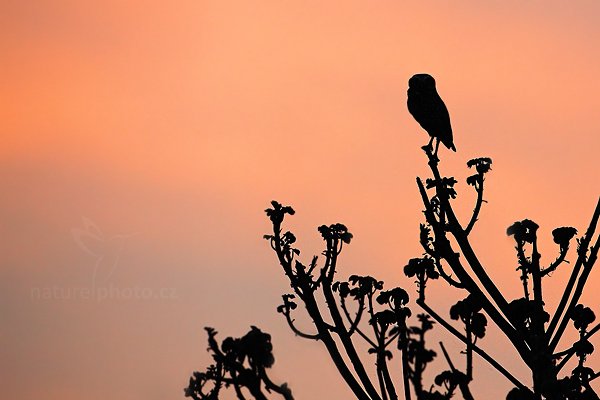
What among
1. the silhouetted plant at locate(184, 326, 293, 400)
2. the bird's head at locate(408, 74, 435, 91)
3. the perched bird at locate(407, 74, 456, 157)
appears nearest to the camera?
the silhouetted plant at locate(184, 326, 293, 400)

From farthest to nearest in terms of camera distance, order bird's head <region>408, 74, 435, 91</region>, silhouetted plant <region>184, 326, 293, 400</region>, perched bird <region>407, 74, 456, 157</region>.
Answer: perched bird <region>407, 74, 456, 157</region>
bird's head <region>408, 74, 435, 91</region>
silhouetted plant <region>184, 326, 293, 400</region>

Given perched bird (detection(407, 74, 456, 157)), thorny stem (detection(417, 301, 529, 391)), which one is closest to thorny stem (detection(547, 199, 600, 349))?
thorny stem (detection(417, 301, 529, 391))

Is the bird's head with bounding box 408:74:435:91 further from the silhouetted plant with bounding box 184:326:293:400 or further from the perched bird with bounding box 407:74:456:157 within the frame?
the silhouetted plant with bounding box 184:326:293:400

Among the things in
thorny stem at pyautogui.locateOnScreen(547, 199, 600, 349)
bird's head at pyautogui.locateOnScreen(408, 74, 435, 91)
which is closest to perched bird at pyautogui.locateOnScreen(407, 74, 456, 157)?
bird's head at pyautogui.locateOnScreen(408, 74, 435, 91)

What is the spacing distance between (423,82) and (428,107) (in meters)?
0.58

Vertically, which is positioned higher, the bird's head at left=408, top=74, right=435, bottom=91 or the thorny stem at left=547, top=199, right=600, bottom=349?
the bird's head at left=408, top=74, right=435, bottom=91

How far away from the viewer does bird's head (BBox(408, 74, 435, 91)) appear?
18438 millimetres

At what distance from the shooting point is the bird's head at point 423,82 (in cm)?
1844

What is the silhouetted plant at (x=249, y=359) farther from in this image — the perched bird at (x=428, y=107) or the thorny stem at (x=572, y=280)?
the perched bird at (x=428, y=107)

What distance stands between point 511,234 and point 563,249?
2.22 feet

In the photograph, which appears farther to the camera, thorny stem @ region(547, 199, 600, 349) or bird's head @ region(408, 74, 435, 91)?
bird's head @ region(408, 74, 435, 91)

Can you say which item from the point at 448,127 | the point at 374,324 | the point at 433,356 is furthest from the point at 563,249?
the point at 448,127

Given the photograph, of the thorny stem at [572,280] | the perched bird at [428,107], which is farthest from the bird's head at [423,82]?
the thorny stem at [572,280]

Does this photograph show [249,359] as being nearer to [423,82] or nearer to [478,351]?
[478,351]
